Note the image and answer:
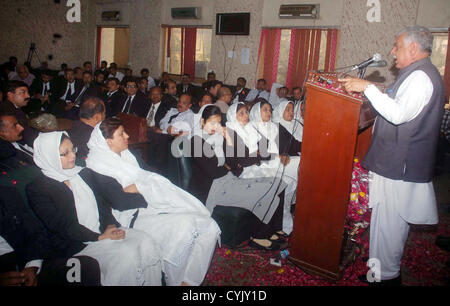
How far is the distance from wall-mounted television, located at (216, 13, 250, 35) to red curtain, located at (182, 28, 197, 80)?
1.11 metres

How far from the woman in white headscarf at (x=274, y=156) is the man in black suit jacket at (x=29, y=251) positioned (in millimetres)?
1980

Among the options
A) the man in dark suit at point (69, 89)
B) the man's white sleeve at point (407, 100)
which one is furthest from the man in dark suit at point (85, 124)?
the man in dark suit at point (69, 89)

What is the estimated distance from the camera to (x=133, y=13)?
10000mm

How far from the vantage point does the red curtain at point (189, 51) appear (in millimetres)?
9133

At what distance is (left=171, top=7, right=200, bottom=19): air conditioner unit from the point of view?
340 inches

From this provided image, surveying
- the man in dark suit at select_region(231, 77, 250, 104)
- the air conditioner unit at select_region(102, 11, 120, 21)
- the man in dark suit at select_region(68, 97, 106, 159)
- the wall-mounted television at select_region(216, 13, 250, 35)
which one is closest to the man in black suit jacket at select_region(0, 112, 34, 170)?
the man in dark suit at select_region(68, 97, 106, 159)

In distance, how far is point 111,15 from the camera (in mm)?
10570

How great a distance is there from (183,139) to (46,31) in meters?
10.8

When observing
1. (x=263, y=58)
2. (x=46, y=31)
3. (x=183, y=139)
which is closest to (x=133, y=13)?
(x=46, y=31)

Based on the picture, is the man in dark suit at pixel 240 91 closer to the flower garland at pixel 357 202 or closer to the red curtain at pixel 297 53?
the red curtain at pixel 297 53

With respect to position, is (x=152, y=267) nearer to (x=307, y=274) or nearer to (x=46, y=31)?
(x=307, y=274)

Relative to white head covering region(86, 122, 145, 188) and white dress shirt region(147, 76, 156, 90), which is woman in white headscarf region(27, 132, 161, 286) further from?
white dress shirt region(147, 76, 156, 90)

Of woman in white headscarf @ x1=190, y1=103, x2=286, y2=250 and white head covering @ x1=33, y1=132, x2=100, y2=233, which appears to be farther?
woman in white headscarf @ x1=190, y1=103, x2=286, y2=250

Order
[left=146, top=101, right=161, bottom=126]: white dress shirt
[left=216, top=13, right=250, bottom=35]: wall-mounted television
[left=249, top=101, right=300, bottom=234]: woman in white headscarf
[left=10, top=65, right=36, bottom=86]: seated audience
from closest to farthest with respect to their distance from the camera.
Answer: [left=249, top=101, right=300, bottom=234]: woman in white headscarf
[left=146, top=101, right=161, bottom=126]: white dress shirt
[left=10, top=65, right=36, bottom=86]: seated audience
[left=216, top=13, right=250, bottom=35]: wall-mounted television
